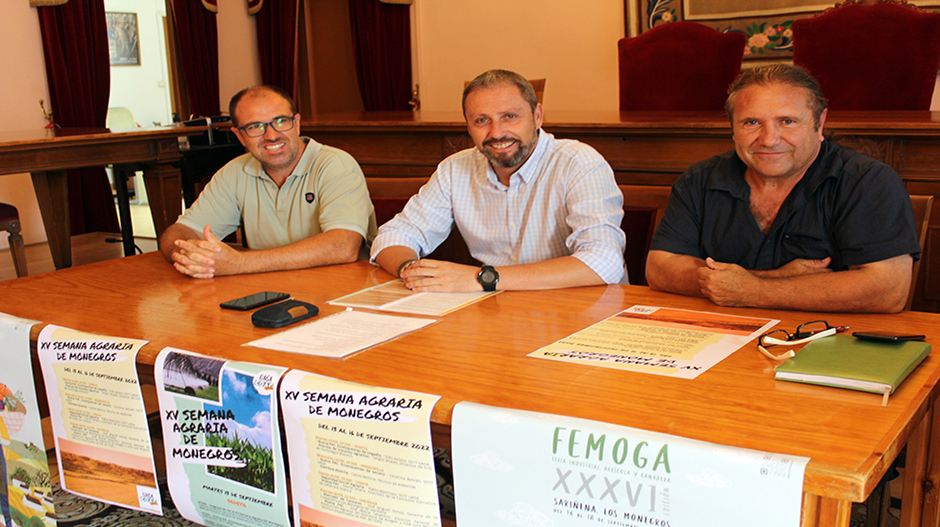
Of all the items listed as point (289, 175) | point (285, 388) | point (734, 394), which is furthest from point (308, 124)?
point (734, 394)

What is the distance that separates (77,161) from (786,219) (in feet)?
9.90

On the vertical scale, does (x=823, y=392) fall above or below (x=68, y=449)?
above

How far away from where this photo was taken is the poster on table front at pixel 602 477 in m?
0.77

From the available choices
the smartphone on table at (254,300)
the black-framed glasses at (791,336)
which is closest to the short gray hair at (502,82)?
the smartphone on table at (254,300)

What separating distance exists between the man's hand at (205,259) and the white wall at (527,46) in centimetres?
390

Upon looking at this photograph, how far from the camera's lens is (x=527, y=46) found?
Answer: 18.1ft

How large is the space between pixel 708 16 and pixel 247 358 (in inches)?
173

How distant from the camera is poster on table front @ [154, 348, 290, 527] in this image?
43.5 inches

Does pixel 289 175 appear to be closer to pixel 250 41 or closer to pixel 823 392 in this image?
pixel 823 392

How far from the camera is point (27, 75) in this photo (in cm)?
513

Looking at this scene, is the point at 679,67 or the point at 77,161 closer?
the point at 77,161

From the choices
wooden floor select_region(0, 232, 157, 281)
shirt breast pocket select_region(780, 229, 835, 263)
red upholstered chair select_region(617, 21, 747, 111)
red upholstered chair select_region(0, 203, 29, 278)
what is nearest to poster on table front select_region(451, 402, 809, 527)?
shirt breast pocket select_region(780, 229, 835, 263)

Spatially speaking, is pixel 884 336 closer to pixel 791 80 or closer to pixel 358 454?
pixel 791 80

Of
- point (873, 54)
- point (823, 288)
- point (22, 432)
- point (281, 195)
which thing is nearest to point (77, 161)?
point (281, 195)
